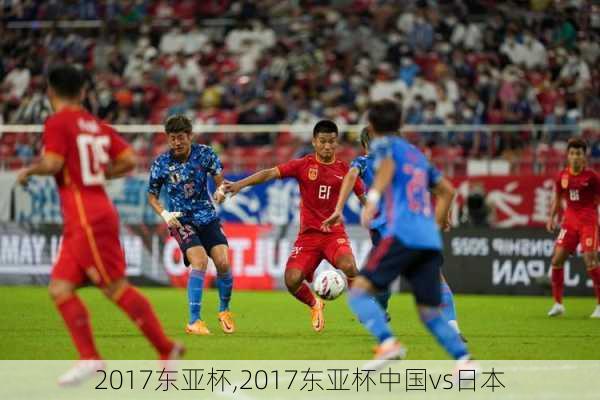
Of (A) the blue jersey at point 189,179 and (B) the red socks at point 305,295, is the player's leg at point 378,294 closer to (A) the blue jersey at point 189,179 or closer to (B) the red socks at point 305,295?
(B) the red socks at point 305,295

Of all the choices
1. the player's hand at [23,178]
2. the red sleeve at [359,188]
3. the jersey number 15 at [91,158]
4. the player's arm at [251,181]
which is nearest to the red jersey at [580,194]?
the red sleeve at [359,188]

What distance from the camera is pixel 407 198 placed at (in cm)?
835

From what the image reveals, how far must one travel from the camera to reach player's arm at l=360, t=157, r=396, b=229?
8.02 metres

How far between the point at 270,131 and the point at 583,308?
25.6 ft

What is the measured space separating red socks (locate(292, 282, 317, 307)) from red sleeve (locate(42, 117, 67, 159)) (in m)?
5.16

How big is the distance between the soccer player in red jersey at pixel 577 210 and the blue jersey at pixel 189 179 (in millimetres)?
5846

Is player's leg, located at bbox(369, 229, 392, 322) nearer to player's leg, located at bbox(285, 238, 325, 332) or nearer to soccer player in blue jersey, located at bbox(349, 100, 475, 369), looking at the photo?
player's leg, located at bbox(285, 238, 325, 332)

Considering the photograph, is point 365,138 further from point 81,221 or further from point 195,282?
point 81,221

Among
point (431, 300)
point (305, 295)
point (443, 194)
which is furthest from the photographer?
point (305, 295)

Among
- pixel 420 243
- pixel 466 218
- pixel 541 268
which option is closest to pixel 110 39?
pixel 466 218

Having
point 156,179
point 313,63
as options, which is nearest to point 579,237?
point 156,179

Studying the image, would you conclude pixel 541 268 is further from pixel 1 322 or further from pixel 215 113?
pixel 1 322

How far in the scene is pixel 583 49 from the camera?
2580 cm

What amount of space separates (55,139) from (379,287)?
2.61 m
